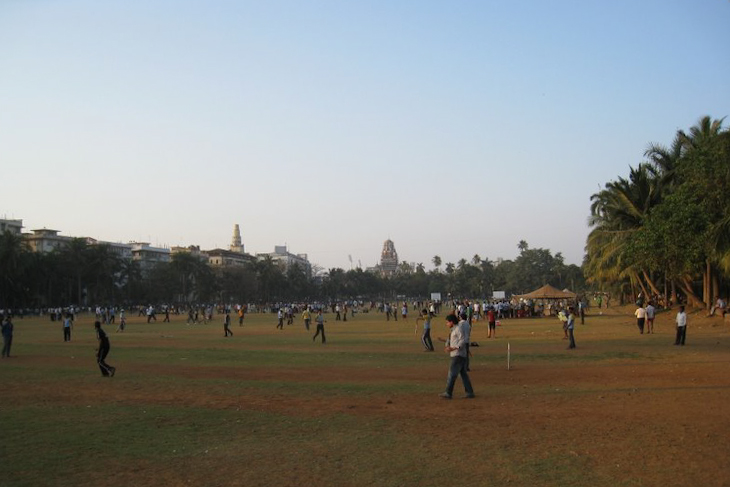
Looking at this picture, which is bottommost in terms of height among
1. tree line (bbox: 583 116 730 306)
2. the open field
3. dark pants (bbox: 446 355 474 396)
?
the open field

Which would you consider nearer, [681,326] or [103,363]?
[103,363]

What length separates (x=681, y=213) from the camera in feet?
110

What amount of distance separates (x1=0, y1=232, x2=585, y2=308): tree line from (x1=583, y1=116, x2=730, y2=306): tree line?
66459 mm

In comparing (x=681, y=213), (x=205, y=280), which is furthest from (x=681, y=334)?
(x=205, y=280)

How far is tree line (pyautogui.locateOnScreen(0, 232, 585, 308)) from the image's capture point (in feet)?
283

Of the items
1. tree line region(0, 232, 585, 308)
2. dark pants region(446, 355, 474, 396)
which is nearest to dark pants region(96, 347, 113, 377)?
dark pants region(446, 355, 474, 396)

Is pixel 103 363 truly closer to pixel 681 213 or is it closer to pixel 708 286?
pixel 681 213

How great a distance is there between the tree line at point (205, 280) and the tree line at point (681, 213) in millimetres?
66459

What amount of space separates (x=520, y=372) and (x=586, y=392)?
368cm

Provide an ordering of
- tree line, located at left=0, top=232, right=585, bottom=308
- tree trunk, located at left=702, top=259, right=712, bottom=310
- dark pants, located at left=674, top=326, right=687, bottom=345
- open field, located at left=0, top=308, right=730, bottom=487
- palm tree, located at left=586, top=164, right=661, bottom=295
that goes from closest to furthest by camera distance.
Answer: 1. open field, located at left=0, top=308, right=730, bottom=487
2. dark pants, located at left=674, top=326, right=687, bottom=345
3. tree trunk, located at left=702, top=259, right=712, bottom=310
4. palm tree, located at left=586, top=164, right=661, bottom=295
5. tree line, located at left=0, top=232, right=585, bottom=308

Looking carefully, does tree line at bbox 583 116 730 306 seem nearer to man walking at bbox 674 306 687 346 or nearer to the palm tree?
the palm tree

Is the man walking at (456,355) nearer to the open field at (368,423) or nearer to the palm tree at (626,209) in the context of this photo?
the open field at (368,423)

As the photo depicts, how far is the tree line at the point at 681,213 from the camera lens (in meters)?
31.9

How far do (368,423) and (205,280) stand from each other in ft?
367
